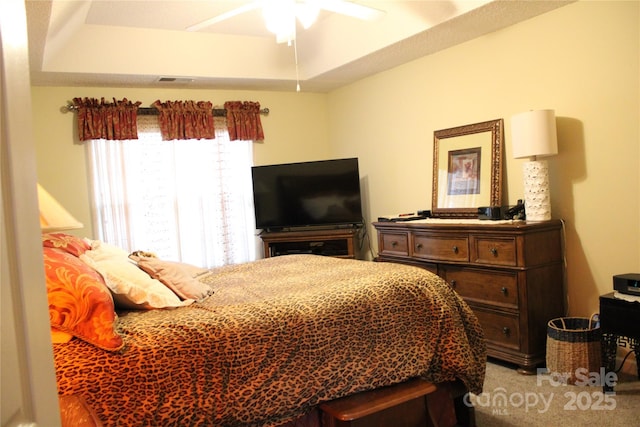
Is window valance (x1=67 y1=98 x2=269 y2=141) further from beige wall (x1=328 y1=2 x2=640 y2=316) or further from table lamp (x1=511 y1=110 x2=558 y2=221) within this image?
table lamp (x1=511 y1=110 x2=558 y2=221)

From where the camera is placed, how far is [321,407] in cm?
198

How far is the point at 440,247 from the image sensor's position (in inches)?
145

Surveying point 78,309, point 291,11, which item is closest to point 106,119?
point 291,11

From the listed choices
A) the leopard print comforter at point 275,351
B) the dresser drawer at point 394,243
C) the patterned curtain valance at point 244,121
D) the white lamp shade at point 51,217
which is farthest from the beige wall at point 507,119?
the white lamp shade at point 51,217

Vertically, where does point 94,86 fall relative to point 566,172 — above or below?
above

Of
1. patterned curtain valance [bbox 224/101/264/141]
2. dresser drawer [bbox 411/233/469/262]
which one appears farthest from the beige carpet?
patterned curtain valance [bbox 224/101/264/141]

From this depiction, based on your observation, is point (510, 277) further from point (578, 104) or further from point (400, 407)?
point (400, 407)

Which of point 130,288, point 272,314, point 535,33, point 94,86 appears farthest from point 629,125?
point 94,86

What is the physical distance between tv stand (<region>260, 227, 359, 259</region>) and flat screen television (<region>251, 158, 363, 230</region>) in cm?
13

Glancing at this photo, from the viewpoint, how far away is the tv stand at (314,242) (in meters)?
4.98

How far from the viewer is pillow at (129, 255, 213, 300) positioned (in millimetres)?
2277

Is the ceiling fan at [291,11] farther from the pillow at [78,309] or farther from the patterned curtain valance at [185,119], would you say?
the patterned curtain valance at [185,119]

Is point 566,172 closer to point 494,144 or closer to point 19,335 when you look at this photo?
point 494,144

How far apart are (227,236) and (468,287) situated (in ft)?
8.87
